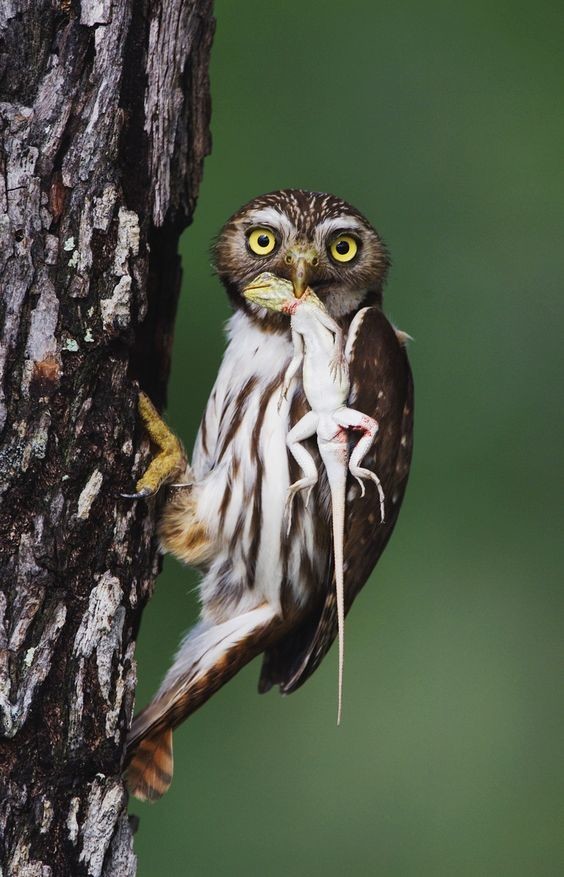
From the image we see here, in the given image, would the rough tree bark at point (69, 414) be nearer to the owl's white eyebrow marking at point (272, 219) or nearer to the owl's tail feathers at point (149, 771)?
the owl's tail feathers at point (149, 771)

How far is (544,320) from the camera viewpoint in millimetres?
4723

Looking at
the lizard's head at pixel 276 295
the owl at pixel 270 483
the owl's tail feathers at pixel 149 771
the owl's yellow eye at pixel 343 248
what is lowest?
the owl's tail feathers at pixel 149 771

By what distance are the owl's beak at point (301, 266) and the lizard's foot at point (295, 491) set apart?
0.41 meters

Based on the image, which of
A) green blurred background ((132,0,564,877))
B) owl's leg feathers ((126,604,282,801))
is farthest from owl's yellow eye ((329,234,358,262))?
green blurred background ((132,0,564,877))

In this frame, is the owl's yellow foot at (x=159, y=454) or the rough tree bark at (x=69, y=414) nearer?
the rough tree bark at (x=69, y=414)

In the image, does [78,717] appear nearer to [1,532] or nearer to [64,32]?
[1,532]

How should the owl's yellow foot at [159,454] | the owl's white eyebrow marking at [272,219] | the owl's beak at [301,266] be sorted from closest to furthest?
the owl's yellow foot at [159,454] → the owl's beak at [301,266] → the owl's white eyebrow marking at [272,219]

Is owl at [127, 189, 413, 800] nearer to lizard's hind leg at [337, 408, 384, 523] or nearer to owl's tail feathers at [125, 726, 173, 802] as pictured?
owl's tail feathers at [125, 726, 173, 802]

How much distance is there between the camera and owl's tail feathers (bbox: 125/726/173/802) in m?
2.49

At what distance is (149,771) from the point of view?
2.50 metres

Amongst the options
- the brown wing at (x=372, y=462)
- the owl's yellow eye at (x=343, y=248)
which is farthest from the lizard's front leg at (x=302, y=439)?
the owl's yellow eye at (x=343, y=248)

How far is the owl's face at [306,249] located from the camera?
106 inches

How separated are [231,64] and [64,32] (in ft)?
8.94

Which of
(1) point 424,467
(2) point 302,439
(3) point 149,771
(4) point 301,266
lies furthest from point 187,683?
(1) point 424,467
